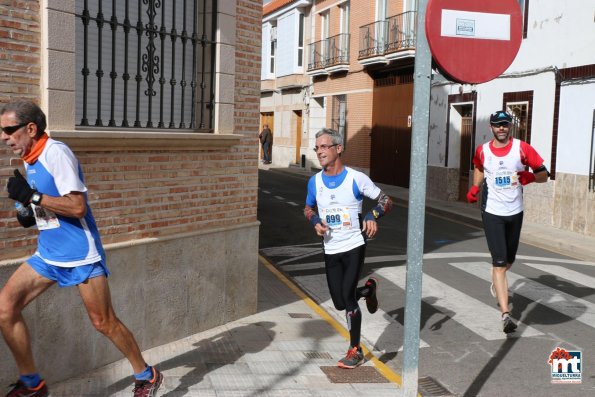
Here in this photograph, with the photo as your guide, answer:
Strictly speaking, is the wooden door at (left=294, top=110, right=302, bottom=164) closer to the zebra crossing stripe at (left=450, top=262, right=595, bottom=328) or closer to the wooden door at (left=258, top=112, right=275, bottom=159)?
the wooden door at (left=258, top=112, right=275, bottom=159)

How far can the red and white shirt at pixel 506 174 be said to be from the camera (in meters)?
6.97

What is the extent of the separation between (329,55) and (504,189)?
24011 millimetres

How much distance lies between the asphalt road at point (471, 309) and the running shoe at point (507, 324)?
0.07 metres

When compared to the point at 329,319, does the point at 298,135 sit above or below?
above

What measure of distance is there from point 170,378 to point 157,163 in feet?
5.88

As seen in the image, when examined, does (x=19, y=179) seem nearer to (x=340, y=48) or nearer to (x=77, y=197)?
(x=77, y=197)

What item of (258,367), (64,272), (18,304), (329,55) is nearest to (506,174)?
(258,367)

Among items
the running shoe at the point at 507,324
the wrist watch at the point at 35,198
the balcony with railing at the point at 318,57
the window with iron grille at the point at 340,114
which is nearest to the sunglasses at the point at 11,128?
the wrist watch at the point at 35,198

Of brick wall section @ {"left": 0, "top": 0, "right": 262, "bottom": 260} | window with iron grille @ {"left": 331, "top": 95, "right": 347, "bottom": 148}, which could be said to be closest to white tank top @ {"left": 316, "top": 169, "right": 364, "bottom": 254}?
brick wall section @ {"left": 0, "top": 0, "right": 262, "bottom": 260}

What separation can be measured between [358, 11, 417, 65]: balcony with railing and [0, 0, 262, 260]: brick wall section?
53.5 ft

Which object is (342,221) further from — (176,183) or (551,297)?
(551,297)

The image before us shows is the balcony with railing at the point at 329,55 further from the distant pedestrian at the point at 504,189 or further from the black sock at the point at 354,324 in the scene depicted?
the black sock at the point at 354,324

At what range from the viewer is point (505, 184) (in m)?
6.98

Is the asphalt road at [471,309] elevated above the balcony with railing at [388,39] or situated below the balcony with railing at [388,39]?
below
